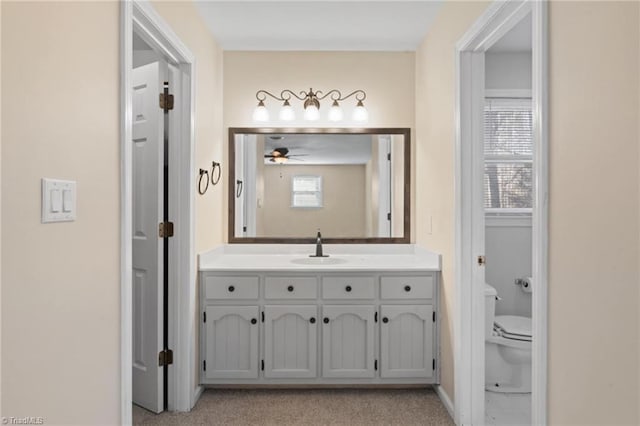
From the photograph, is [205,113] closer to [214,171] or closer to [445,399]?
[214,171]

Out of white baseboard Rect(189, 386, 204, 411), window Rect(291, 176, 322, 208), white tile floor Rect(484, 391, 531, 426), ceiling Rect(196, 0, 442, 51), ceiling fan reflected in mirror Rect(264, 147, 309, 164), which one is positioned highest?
ceiling Rect(196, 0, 442, 51)

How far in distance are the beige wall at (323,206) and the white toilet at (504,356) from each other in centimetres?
107

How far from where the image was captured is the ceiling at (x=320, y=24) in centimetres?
249

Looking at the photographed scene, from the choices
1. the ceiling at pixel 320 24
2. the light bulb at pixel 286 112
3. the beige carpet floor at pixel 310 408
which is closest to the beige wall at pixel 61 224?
the beige carpet floor at pixel 310 408

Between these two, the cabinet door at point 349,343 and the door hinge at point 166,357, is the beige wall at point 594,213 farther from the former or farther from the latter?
the door hinge at point 166,357

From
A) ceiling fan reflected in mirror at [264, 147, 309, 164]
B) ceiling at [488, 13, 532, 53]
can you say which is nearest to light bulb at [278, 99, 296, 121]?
ceiling fan reflected in mirror at [264, 147, 309, 164]

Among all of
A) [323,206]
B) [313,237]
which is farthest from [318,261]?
[323,206]

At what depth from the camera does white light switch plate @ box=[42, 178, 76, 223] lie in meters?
1.11

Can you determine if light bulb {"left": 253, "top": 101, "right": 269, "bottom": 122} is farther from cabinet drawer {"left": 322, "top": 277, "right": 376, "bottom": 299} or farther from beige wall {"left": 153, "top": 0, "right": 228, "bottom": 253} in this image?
cabinet drawer {"left": 322, "top": 277, "right": 376, "bottom": 299}

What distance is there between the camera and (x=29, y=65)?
3.45 ft

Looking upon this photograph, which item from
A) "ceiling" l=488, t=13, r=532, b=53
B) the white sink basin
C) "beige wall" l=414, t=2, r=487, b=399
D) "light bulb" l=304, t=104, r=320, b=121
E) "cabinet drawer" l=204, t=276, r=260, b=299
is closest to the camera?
"beige wall" l=414, t=2, r=487, b=399

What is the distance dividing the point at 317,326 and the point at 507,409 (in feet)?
4.04

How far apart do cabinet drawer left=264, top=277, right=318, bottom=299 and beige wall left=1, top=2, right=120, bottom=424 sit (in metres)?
1.21

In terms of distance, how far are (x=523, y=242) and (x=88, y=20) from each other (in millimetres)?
3097
